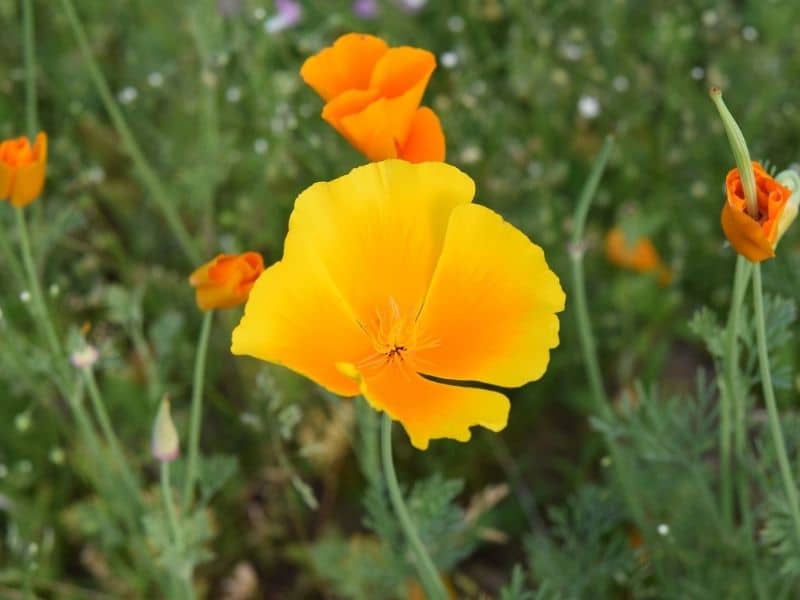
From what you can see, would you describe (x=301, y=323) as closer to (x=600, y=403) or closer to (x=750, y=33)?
Answer: (x=600, y=403)

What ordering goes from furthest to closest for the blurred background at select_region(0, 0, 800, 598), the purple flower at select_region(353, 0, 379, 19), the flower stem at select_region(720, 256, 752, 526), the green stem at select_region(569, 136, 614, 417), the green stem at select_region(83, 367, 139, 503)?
the purple flower at select_region(353, 0, 379, 19) → the blurred background at select_region(0, 0, 800, 598) → the green stem at select_region(83, 367, 139, 503) → the green stem at select_region(569, 136, 614, 417) → the flower stem at select_region(720, 256, 752, 526)

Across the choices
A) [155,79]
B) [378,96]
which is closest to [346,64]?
[378,96]

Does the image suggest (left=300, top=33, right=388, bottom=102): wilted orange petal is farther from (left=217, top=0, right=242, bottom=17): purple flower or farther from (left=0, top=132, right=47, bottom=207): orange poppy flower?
(left=217, top=0, right=242, bottom=17): purple flower

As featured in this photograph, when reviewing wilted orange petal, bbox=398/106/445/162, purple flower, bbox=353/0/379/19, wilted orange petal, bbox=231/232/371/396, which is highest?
wilted orange petal, bbox=398/106/445/162

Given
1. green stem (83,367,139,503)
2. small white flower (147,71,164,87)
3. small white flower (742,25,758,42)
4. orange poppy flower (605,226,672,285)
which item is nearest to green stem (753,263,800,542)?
green stem (83,367,139,503)

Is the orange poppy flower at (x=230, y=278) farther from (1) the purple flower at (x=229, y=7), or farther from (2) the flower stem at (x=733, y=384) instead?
(1) the purple flower at (x=229, y=7)
